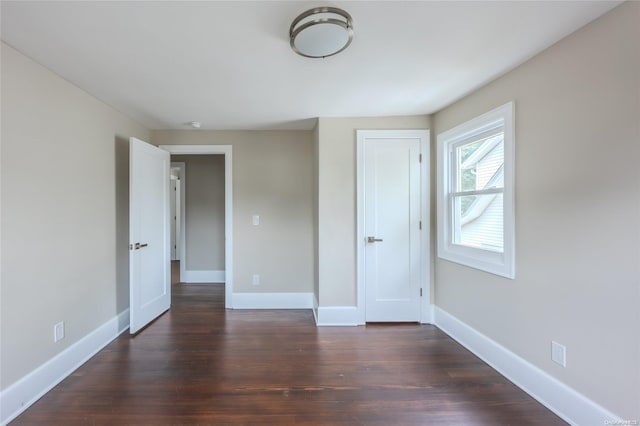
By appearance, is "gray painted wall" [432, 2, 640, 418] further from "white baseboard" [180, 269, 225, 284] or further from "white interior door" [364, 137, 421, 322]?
"white baseboard" [180, 269, 225, 284]

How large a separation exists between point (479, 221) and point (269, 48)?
2229 millimetres

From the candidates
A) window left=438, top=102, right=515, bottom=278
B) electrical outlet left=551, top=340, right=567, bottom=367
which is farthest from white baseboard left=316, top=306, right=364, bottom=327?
electrical outlet left=551, top=340, right=567, bottom=367

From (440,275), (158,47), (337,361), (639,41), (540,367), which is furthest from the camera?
(440,275)

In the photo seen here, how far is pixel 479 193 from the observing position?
2473 millimetres

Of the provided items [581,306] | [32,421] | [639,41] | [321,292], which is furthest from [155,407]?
[639,41]

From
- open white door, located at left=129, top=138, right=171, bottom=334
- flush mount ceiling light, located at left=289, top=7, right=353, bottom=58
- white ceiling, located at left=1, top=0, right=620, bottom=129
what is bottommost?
open white door, located at left=129, top=138, right=171, bottom=334

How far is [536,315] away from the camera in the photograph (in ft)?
A: 6.17

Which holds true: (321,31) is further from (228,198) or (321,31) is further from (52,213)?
(228,198)

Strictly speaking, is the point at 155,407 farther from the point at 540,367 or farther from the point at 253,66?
the point at 540,367

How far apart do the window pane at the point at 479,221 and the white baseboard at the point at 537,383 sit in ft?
2.60

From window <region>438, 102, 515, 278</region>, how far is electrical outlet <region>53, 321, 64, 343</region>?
3.39 metres

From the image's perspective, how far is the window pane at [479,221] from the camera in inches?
90.3

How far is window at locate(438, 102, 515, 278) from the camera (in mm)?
2104

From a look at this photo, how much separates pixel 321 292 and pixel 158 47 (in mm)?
2567
